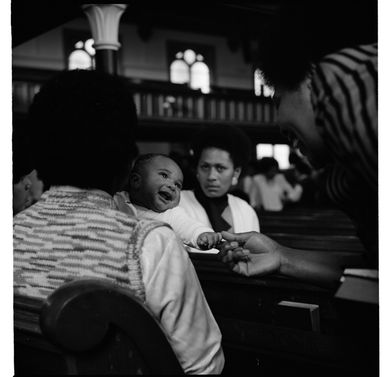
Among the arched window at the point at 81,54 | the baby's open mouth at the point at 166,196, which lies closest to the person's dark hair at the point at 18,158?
the baby's open mouth at the point at 166,196

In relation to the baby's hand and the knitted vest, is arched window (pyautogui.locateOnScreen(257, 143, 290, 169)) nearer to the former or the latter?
the baby's hand

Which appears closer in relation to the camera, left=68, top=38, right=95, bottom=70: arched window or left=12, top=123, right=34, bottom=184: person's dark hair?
left=12, top=123, right=34, bottom=184: person's dark hair

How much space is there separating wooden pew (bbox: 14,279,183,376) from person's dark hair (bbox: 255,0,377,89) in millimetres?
609

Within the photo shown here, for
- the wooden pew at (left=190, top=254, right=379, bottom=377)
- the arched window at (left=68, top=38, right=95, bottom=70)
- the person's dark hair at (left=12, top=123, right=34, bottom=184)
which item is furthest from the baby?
the arched window at (left=68, top=38, right=95, bottom=70)

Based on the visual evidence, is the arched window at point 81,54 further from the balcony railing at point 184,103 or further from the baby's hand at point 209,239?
the baby's hand at point 209,239

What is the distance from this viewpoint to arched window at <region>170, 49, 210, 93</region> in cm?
1611

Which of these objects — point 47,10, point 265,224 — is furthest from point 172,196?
point 265,224

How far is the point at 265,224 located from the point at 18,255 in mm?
3971

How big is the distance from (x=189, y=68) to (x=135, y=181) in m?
14.5

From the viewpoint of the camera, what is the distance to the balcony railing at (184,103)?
11873 mm

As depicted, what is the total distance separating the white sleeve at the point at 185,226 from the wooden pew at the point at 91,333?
813mm

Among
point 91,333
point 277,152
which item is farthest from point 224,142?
point 277,152

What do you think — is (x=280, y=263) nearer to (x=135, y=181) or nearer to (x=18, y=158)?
(x=135, y=181)

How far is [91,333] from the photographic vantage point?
1.10 metres
